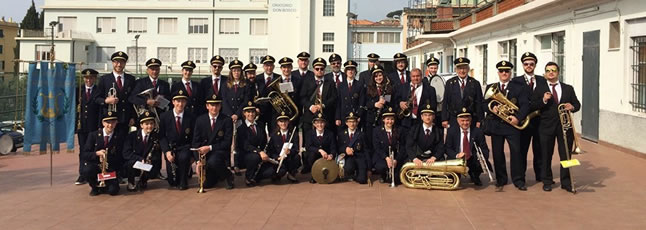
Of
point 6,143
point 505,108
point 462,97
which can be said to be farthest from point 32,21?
point 505,108

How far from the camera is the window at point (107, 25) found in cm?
6119

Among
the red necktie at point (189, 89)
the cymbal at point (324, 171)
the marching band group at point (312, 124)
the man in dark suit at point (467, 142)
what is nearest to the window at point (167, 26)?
the marching band group at point (312, 124)

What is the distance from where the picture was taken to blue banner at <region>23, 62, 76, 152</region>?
870 cm

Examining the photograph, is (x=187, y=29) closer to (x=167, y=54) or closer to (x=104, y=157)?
(x=167, y=54)

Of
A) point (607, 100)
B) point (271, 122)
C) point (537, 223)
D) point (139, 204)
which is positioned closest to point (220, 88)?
point (271, 122)

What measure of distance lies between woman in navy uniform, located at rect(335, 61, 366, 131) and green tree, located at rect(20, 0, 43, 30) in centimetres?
7491

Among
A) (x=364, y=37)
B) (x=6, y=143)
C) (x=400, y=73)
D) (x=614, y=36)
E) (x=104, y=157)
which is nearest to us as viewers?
(x=104, y=157)

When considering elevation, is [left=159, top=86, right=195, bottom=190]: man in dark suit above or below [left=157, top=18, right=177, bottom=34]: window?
below

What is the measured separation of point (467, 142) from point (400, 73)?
1.85m

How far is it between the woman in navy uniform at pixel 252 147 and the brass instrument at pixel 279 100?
432mm

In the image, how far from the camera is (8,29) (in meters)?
74.5

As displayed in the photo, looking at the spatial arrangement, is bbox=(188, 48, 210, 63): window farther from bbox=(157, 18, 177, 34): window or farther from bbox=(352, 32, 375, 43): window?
bbox=(352, 32, 375, 43): window

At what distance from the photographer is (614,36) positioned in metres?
11.9

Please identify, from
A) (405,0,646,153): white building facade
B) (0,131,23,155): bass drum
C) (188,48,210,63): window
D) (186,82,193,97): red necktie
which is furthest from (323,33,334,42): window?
(186,82,193,97): red necktie
